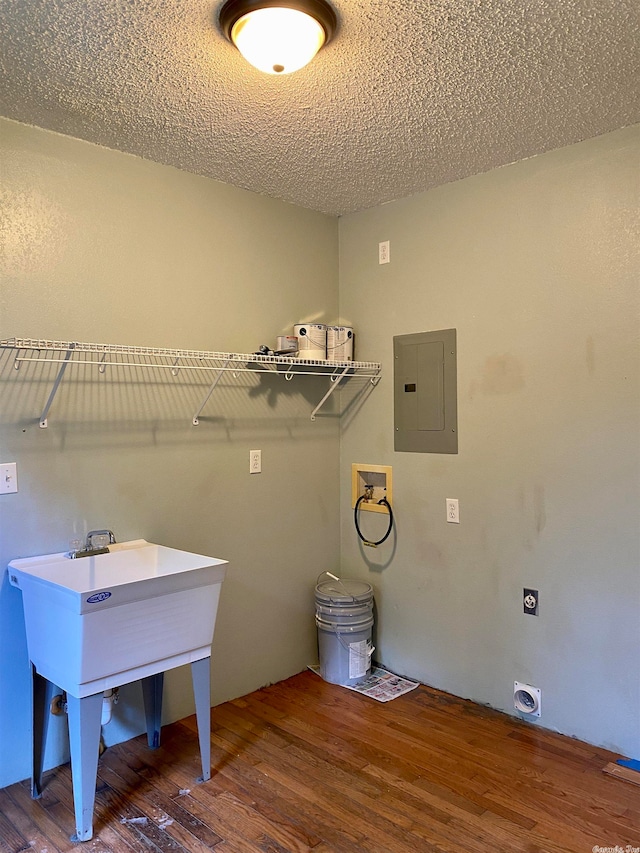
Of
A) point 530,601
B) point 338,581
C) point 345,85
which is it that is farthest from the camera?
point 338,581

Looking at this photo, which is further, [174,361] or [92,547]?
[174,361]

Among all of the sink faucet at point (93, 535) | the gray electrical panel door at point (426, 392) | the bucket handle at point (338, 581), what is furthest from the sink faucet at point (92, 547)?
the gray electrical panel door at point (426, 392)

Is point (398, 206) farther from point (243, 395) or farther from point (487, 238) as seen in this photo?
point (243, 395)

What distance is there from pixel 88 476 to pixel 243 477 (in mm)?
746

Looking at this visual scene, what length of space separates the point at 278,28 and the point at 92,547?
6.04ft

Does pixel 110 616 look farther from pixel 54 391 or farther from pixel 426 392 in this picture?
pixel 426 392

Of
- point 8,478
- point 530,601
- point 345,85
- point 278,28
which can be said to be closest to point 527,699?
point 530,601

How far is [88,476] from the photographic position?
241 centimetres

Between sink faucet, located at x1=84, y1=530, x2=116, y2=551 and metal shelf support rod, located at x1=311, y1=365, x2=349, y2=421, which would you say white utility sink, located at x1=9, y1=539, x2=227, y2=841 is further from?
metal shelf support rod, located at x1=311, y1=365, x2=349, y2=421

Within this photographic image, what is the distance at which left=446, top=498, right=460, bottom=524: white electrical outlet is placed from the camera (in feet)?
9.43

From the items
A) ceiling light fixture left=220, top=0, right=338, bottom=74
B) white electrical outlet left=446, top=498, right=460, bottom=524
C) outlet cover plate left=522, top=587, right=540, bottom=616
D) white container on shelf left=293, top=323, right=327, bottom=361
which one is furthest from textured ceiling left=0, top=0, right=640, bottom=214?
outlet cover plate left=522, top=587, right=540, bottom=616

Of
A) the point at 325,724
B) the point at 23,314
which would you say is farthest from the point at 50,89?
the point at 325,724

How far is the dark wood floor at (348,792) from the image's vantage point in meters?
1.91

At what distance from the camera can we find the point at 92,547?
2377 millimetres
